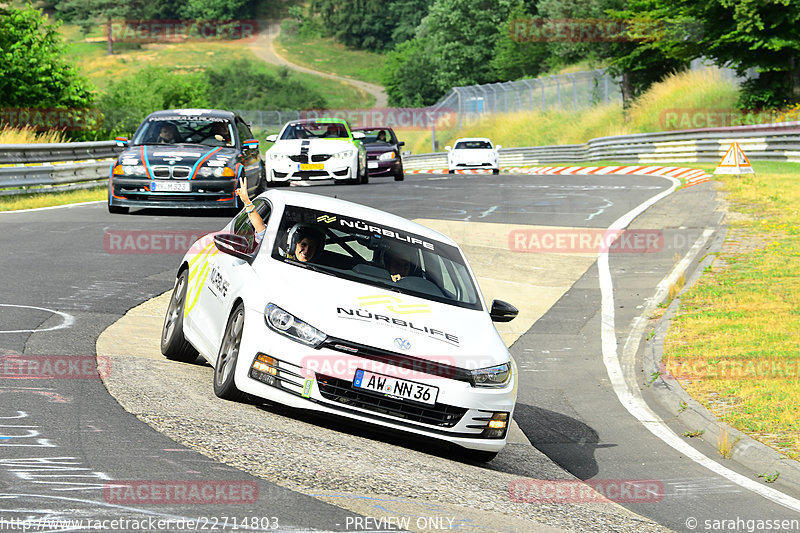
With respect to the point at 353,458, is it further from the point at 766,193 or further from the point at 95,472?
the point at 766,193

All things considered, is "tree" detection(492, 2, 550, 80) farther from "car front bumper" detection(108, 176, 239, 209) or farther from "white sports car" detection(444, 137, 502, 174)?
"car front bumper" detection(108, 176, 239, 209)

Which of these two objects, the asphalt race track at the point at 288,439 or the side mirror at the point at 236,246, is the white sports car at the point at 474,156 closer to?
the asphalt race track at the point at 288,439

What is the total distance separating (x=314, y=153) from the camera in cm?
2516

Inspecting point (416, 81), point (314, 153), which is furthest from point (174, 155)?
point (416, 81)

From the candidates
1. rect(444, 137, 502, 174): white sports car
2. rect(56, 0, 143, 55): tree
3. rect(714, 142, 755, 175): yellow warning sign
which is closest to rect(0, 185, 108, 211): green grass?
rect(714, 142, 755, 175): yellow warning sign

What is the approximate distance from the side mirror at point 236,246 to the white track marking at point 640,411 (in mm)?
3649

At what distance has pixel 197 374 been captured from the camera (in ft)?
28.5

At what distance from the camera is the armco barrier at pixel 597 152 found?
76.1 ft

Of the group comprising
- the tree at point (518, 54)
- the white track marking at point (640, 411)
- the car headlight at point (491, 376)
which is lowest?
the white track marking at point (640, 411)

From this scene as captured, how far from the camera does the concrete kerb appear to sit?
791cm

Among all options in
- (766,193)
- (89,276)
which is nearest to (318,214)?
(89,276)

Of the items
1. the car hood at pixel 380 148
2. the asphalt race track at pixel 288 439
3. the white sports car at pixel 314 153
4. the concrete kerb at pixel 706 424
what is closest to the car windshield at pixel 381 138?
the car hood at pixel 380 148

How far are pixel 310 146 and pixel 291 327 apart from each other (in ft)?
60.3

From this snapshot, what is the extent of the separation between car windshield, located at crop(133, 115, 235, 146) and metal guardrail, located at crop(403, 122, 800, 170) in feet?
61.1
